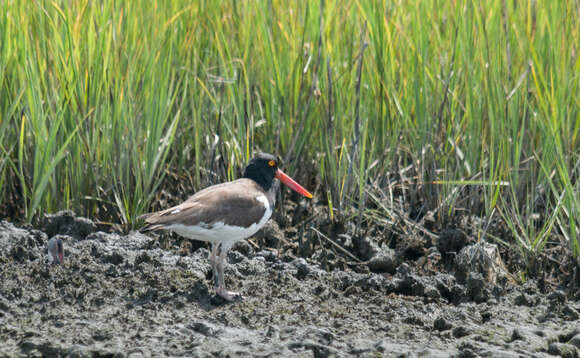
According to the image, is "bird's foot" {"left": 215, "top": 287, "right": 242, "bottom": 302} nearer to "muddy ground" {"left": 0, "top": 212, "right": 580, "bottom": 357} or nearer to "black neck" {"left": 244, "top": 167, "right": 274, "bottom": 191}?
"muddy ground" {"left": 0, "top": 212, "right": 580, "bottom": 357}

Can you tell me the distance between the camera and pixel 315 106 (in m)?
6.00

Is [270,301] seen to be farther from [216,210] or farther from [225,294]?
[216,210]

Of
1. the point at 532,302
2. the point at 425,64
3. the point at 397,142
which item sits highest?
the point at 425,64

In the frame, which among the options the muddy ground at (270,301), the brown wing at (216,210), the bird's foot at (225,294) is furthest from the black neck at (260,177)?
the bird's foot at (225,294)

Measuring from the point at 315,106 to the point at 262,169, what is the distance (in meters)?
0.96

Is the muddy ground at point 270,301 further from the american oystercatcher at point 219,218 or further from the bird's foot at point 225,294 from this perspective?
the american oystercatcher at point 219,218

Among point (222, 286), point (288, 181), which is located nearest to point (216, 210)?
point (222, 286)

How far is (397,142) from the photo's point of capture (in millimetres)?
6023

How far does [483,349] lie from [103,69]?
119 inches

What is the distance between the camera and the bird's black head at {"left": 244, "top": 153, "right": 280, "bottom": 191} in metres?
5.23

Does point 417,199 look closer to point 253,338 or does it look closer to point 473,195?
point 473,195

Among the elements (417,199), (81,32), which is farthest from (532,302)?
(81,32)

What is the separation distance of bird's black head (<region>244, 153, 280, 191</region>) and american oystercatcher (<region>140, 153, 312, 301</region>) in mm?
134

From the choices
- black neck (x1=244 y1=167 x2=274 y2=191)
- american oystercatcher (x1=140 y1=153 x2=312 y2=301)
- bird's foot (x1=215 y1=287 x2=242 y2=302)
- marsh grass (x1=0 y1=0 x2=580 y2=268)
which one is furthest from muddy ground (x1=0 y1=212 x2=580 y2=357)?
black neck (x1=244 y1=167 x2=274 y2=191)
